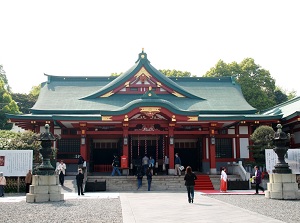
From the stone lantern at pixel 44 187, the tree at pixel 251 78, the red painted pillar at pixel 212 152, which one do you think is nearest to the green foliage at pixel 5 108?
the tree at pixel 251 78

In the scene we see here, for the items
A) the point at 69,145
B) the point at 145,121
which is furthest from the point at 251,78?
the point at 69,145

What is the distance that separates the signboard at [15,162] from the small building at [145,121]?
197 inches

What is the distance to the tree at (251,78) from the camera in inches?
1930

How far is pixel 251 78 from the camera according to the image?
50.5 m

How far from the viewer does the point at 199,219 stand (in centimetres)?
1047

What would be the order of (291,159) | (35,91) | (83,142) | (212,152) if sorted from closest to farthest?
(291,159), (83,142), (212,152), (35,91)

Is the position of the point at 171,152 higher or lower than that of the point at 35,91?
lower

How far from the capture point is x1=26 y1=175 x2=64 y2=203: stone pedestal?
15.7 metres

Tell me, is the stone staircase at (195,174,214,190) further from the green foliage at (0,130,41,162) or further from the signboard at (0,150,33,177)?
the signboard at (0,150,33,177)

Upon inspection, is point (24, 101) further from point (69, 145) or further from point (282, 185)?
point (282, 185)

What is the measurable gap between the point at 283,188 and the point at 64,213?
965cm

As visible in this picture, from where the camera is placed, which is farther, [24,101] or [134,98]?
[24,101]

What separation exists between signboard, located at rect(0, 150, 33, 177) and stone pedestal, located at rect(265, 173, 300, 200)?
1294 centimetres

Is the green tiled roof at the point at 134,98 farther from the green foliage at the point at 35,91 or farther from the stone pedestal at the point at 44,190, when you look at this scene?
the green foliage at the point at 35,91
